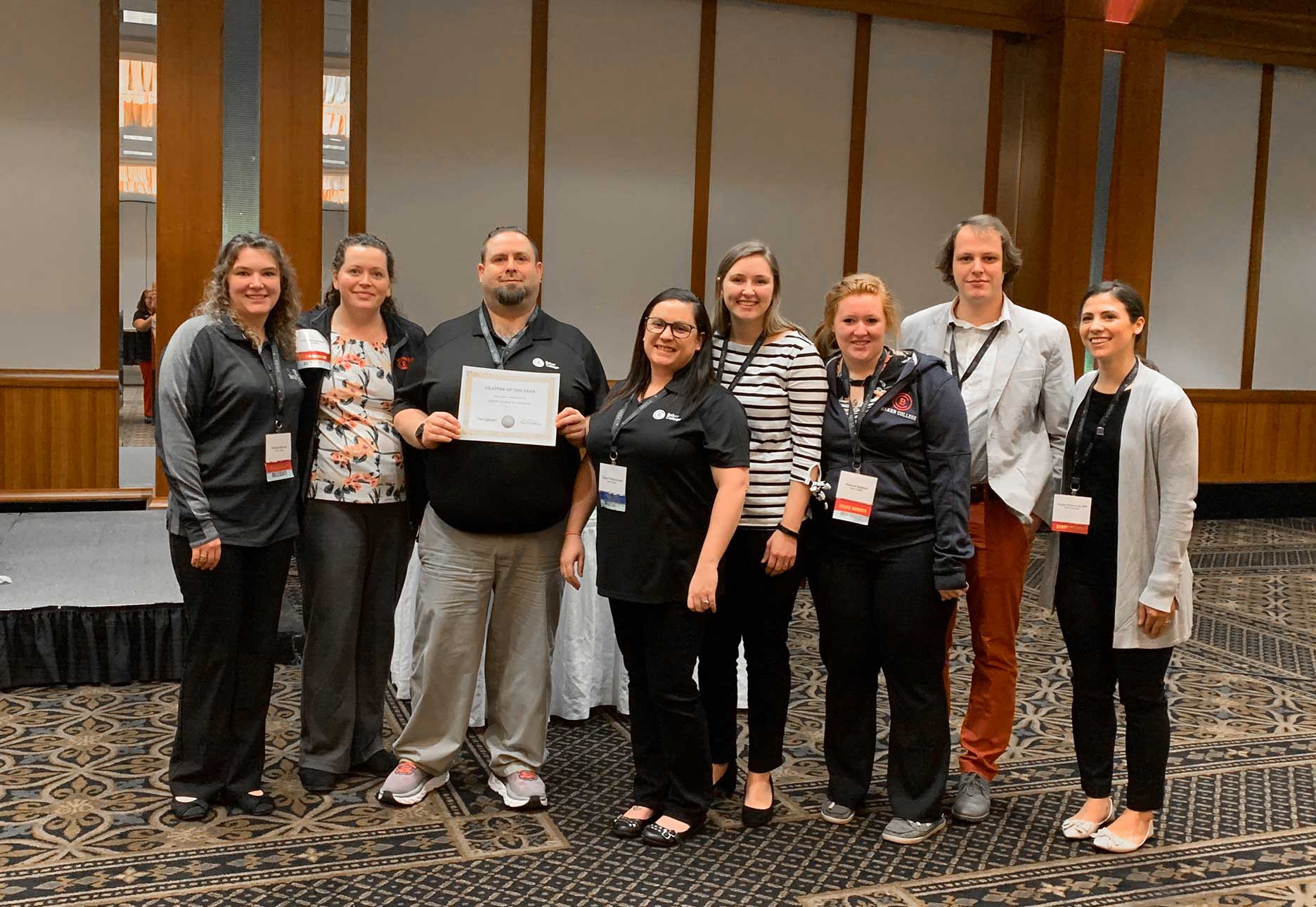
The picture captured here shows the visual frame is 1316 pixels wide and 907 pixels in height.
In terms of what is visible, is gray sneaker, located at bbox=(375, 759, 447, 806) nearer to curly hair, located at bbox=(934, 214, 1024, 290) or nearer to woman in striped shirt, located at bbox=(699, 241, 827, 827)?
woman in striped shirt, located at bbox=(699, 241, 827, 827)

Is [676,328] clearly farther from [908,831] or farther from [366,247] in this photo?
[908,831]

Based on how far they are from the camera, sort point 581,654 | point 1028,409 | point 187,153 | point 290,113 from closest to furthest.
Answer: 1. point 1028,409
2. point 581,654
3. point 187,153
4. point 290,113

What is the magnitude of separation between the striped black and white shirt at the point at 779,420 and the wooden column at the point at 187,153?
422 centimetres

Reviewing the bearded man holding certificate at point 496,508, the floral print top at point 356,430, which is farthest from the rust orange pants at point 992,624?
the floral print top at point 356,430

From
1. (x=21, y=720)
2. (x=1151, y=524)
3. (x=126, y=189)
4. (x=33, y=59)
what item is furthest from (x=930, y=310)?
(x=33, y=59)

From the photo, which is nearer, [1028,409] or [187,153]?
[1028,409]

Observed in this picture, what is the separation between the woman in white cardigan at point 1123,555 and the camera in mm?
2693

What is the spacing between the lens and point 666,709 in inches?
108

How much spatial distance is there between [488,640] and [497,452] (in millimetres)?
580

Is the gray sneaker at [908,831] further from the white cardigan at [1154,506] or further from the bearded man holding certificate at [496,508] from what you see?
the bearded man holding certificate at [496,508]

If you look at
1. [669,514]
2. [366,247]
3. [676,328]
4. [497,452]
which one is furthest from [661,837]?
[366,247]

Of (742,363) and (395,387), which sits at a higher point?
(742,363)

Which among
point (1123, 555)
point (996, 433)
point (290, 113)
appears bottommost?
point (1123, 555)

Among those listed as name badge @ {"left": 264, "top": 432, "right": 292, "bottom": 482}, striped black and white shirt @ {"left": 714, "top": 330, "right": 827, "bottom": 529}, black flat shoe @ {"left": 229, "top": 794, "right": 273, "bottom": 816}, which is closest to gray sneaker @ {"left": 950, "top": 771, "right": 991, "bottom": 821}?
striped black and white shirt @ {"left": 714, "top": 330, "right": 827, "bottom": 529}
